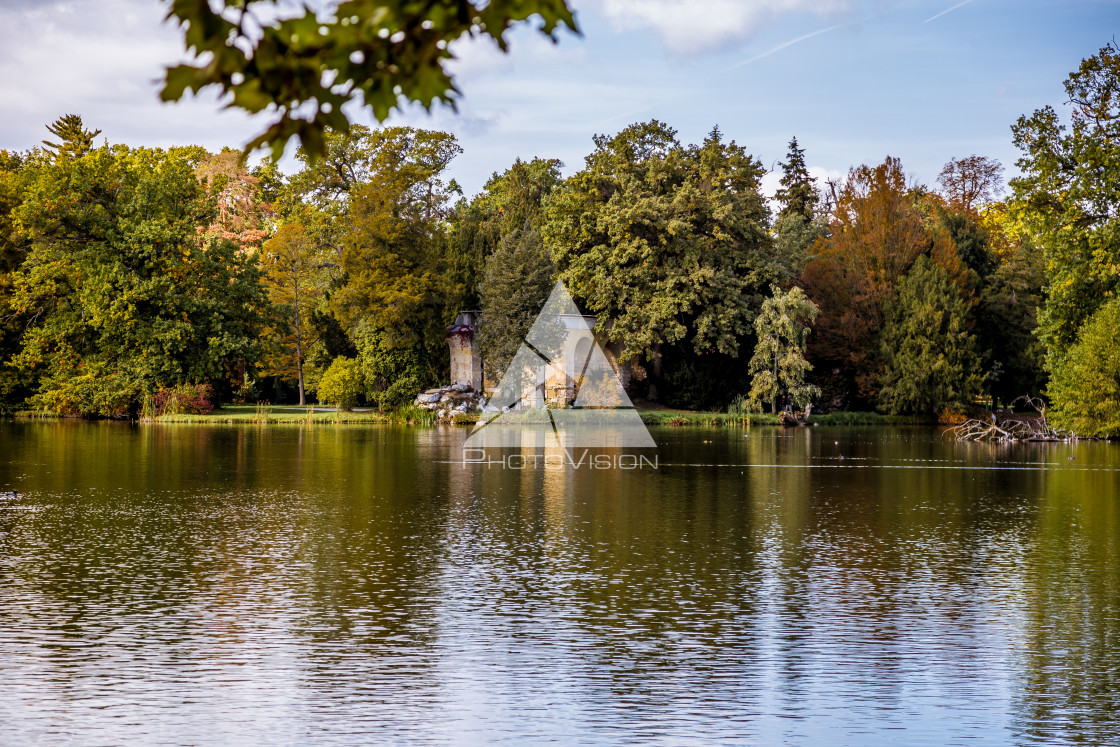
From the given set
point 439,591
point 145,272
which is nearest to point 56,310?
point 145,272

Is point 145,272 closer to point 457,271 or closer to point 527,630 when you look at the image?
point 457,271

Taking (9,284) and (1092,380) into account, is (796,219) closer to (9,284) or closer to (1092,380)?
(1092,380)

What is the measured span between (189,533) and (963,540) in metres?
11.5

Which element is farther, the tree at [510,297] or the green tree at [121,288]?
the tree at [510,297]

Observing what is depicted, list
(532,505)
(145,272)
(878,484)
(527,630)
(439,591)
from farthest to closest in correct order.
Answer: (145,272) → (878,484) → (532,505) → (439,591) → (527,630)

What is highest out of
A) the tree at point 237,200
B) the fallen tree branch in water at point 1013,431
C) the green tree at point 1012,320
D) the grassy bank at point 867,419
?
the tree at point 237,200

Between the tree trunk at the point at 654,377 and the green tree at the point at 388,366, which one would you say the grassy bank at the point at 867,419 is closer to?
the tree trunk at the point at 654,377

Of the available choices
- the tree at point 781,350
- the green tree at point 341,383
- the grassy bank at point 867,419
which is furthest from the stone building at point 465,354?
the grassy bank at point 867,419

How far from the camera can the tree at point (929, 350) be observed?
4825cm

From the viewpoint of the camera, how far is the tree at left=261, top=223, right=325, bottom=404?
170ft

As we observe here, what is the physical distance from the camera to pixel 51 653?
9.25 m
